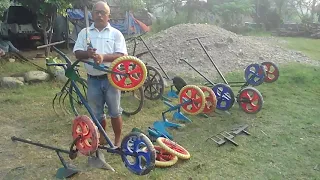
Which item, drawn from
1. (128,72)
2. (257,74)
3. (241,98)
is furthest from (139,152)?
(257,74)

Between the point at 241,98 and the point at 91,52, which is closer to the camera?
the point at 91,52

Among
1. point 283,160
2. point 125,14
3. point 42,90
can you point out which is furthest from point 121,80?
point 125,14

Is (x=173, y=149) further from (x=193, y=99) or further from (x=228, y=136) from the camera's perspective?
(x=193, y=99)

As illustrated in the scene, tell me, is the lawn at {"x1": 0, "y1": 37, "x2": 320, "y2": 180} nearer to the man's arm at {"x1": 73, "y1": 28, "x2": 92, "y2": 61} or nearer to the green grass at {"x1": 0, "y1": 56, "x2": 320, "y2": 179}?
the green grass at {"x1": 0, "y1": 56, "x2": 320, "y2": 179}

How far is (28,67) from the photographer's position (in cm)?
908

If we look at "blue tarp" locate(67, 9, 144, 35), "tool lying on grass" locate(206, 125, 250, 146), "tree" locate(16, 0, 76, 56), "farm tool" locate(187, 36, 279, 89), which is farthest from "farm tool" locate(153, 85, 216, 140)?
"blue tarp" locate(67, 9, 144, 35)

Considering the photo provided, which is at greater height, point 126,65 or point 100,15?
point 100,15

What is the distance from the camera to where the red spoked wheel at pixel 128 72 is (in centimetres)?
330

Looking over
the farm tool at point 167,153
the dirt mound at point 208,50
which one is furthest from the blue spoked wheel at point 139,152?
the dirt mound at point 208,50

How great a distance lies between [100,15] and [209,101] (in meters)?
2.70

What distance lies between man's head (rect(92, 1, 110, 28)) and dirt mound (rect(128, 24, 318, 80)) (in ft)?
19.3

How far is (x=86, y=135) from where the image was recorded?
3348mm

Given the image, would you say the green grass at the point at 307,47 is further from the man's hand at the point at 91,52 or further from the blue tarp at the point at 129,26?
the man's hand at the point at 91,52

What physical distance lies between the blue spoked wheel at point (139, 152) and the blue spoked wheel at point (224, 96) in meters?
3.04
